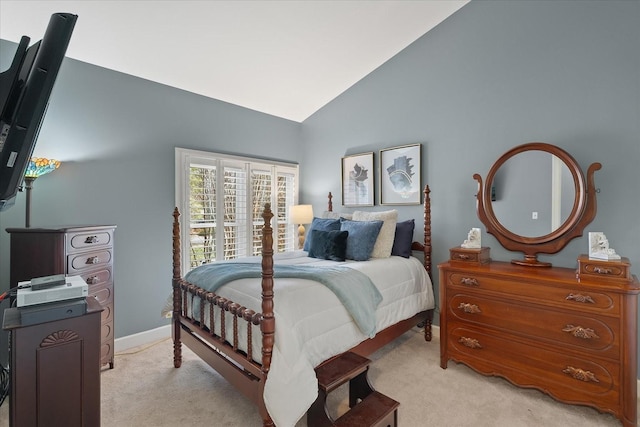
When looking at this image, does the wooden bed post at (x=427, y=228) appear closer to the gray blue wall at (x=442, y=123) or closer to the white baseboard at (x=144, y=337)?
the gray blue wall at (x=442, y=123)

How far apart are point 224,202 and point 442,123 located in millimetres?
2598

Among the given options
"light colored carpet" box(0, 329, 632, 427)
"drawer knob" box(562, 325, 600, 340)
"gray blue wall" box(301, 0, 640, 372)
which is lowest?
"light colored carpet" box(0, 329, 632, 427)

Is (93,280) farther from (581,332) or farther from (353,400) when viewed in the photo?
(581,332)

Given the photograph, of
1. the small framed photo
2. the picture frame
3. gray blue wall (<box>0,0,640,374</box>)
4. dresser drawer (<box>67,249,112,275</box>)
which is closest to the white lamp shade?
the small framed photo

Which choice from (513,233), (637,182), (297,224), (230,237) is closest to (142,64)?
(230,237)

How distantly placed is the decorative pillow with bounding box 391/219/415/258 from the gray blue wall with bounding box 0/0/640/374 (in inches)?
10.2

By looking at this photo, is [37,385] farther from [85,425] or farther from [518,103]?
[518,103]

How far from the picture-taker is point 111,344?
2512 mm

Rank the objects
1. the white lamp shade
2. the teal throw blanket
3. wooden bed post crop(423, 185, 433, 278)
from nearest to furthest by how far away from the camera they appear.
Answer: the teal throw blanket
wooden bed post crop(423, 185, 433, 278)
the white lamp shade

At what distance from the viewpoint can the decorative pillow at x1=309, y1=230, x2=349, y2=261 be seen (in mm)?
2887

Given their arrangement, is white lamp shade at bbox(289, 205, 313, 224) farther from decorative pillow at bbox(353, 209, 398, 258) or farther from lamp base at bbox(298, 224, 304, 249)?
decorative pillow at bbox(353, 209, 398, 258)

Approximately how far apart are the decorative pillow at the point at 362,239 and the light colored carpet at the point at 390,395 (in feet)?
3.04

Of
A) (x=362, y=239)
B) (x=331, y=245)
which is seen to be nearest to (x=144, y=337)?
(x=331, y=245)

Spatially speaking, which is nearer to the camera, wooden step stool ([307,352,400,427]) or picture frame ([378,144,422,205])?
wooden step stool ([307,352,400,427])
